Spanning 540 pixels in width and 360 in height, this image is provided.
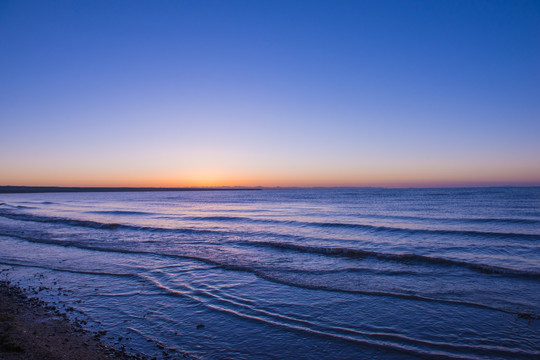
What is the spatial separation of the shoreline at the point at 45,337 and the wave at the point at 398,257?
11.5m

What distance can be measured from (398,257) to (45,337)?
13330mm

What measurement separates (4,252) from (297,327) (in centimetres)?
1634

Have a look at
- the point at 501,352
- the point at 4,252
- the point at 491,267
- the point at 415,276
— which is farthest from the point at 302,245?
the point at 4,252

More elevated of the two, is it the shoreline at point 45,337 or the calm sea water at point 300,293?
the shoreline at point 45,337

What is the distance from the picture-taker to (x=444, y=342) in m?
6.57

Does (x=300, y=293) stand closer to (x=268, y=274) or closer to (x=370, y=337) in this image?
(x=268, y=274)

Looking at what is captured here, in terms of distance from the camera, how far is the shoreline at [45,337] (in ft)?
18.7

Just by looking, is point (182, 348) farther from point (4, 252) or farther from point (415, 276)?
point (4, 252)

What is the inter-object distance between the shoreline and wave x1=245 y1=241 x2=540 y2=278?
452 inches

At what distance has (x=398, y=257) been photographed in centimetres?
1479

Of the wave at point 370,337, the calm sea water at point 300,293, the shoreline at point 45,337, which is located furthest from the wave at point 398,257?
the shoreline at point 45,337

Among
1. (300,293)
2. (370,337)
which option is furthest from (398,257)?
(370,337)

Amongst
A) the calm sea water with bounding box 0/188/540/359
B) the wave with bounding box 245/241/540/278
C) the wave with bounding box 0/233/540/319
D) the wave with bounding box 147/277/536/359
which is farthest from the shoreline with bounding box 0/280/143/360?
the wave with bounding box 245/241/540/278

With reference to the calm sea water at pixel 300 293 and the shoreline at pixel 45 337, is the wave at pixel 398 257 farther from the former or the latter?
the shoreline at pixel 45 337
